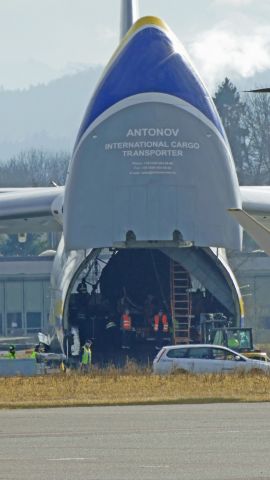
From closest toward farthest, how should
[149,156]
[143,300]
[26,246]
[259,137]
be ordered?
[149,156]
[143,300]
[26,246]
[259,137]

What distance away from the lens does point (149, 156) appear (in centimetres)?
3666

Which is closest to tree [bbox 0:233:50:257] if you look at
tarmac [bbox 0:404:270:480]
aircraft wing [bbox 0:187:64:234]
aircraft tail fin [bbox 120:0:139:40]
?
aircraft tail fin [bbox 120:0:139:40]

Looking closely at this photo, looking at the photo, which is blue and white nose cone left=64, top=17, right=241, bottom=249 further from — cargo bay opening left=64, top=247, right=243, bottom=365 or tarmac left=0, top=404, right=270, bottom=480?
tarmac left=0, top=404, right=270, bottom=480

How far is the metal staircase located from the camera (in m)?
39.0

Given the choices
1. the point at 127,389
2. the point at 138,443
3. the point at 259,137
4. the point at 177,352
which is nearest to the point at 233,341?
the point at 177,352

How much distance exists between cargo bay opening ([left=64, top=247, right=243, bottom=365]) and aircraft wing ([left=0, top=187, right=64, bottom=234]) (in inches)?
70.4

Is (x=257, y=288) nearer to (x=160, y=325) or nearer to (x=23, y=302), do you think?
(x=23, y=302)

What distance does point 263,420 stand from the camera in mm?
20500

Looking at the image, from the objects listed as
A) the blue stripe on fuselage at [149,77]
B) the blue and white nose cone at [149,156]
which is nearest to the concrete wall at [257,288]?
the blue and white nose cone at [149,156]

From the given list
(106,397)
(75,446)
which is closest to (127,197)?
(106,397)

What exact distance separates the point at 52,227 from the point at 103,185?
5379 millimetres

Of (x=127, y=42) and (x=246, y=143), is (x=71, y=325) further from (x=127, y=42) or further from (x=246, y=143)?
(x=246, y=143)

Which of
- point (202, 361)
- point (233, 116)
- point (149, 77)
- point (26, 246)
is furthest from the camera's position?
point (233, 116)

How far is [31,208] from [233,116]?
75887 mm
